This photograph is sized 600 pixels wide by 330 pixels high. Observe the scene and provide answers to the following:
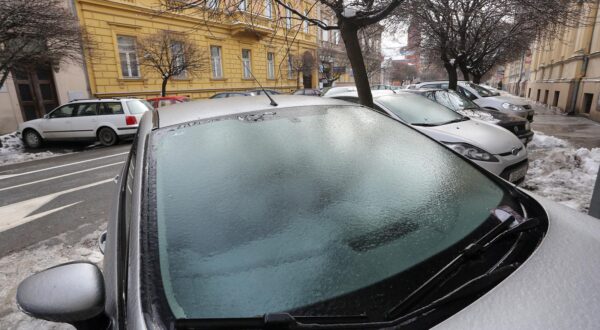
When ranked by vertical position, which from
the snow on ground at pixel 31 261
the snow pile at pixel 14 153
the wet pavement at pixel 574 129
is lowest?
the snow pile at pixel 14 153

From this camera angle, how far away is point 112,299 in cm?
123

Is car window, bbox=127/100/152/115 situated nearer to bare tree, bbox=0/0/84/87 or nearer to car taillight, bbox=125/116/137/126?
car taillight, bbox=125/116/137/126

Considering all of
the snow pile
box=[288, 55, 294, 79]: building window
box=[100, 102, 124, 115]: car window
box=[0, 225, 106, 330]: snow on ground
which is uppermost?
box=[288, 55, 294, 79]: building window

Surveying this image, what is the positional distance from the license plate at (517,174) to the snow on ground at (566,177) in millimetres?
528

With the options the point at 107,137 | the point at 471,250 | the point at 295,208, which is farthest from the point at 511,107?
the point at 107,137

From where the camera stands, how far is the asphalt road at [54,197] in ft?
14.1

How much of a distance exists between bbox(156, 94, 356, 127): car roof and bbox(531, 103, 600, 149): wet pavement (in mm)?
9031

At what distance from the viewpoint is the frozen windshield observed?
541 centimetres

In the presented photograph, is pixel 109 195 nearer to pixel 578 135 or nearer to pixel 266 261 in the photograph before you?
pixel 266 261

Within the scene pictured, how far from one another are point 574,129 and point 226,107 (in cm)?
1284

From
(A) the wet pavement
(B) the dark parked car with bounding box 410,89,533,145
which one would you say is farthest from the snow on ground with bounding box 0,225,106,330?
(A) the wet pavement

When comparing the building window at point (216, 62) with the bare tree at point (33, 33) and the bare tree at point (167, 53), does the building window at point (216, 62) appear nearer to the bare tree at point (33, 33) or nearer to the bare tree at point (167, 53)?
the bare tree at point (167, 53)

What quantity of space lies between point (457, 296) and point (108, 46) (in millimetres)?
20267

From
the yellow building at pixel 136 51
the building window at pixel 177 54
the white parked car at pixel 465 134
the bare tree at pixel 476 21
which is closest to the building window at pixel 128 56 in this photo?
the yellow building at pixel 136 51
